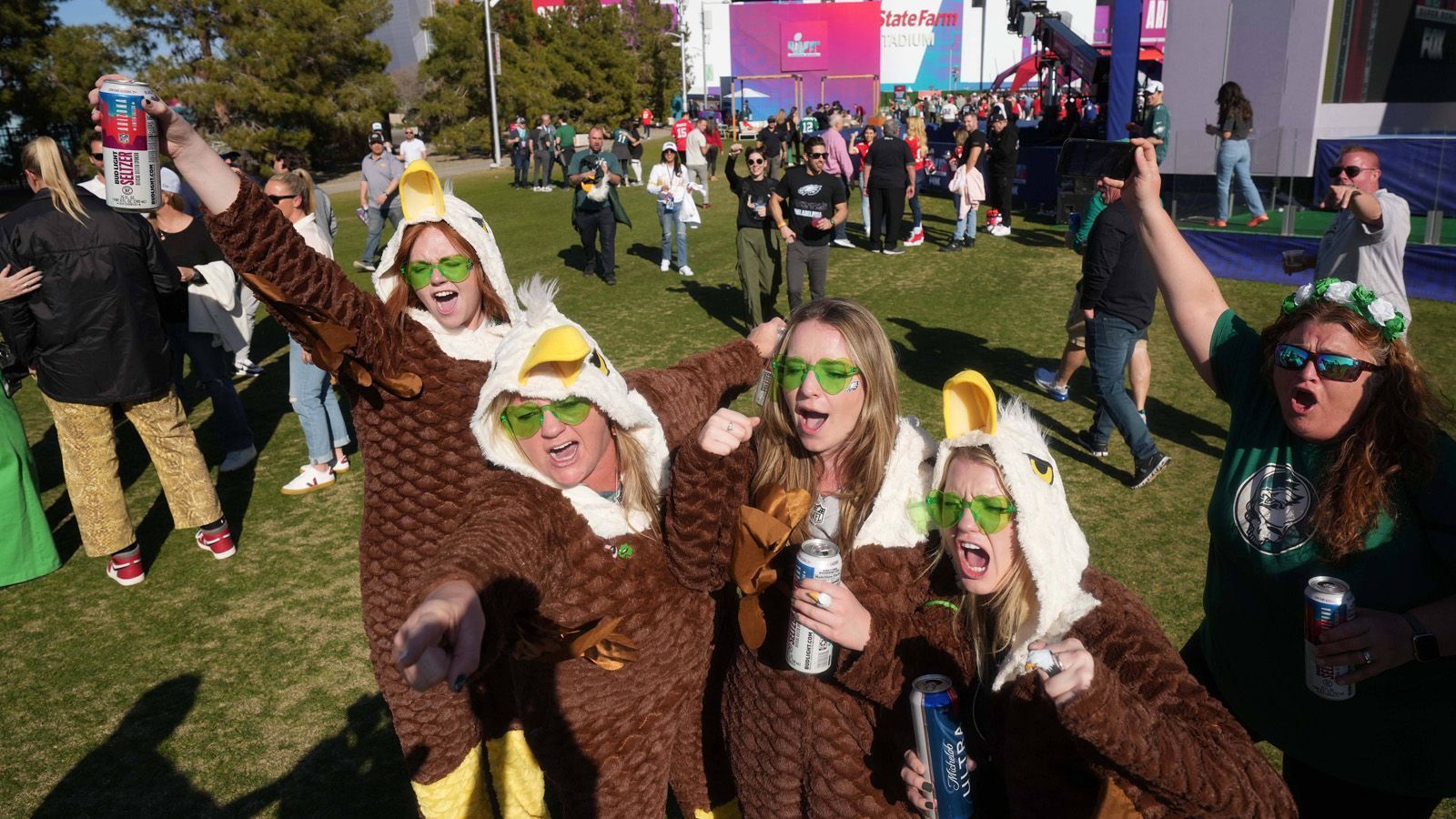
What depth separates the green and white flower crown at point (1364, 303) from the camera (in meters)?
2.26

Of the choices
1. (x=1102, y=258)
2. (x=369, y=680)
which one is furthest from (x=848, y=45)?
(x=369, y=680)

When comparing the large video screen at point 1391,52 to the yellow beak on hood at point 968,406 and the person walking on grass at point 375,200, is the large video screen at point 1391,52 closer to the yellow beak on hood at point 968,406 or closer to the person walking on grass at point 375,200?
the person walking on grass at point 375,200

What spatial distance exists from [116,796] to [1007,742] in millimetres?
3622

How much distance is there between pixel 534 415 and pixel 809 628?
829 millimetres

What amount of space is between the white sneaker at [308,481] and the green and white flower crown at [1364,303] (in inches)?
240

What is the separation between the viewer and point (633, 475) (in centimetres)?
250

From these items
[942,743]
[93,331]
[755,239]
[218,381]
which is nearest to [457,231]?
[942,743]

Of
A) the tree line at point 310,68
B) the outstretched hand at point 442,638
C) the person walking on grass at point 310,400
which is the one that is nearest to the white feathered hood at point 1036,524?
the outstretched hand at point 442,638

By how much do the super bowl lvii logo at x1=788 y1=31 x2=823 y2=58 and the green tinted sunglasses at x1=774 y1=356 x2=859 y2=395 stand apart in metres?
47.5

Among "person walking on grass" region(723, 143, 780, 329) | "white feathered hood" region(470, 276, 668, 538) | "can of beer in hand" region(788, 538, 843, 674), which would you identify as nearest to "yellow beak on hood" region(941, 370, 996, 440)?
"can of beer in hand" region(788, 538, 843, 674)

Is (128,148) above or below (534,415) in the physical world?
above

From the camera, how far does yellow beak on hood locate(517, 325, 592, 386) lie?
2.23 m

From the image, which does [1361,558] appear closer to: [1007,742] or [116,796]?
[1007,742]

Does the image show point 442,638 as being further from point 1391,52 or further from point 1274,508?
point 1391,52
